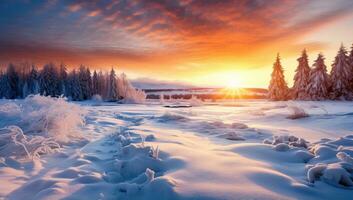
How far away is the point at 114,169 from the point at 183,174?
1220 mm

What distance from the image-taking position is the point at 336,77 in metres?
29.1

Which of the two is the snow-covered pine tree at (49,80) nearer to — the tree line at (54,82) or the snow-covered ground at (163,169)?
the tree line at (54,82)

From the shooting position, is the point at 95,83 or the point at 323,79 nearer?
the point at 323,79

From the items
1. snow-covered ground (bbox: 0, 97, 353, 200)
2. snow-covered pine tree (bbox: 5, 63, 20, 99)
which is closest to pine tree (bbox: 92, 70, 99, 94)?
snow-covered pine tree (bbox: 5, 63, 20, 99)

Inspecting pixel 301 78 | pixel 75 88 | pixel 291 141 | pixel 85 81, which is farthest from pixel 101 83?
pixel 291 141

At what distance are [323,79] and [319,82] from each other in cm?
64

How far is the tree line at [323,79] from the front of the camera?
28.5 metres

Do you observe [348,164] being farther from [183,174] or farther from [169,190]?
[169,190]

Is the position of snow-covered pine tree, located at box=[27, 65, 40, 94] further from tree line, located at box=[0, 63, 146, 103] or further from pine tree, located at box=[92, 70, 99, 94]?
pine tree, located at box=[92, 70, 99, 94]

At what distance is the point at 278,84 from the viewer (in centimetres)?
3550

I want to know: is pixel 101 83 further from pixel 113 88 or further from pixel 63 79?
pixel 113 88

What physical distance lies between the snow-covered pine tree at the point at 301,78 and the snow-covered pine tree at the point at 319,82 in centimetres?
181

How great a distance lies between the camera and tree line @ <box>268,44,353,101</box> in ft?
93.5

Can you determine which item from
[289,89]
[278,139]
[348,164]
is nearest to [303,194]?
[348,164]
